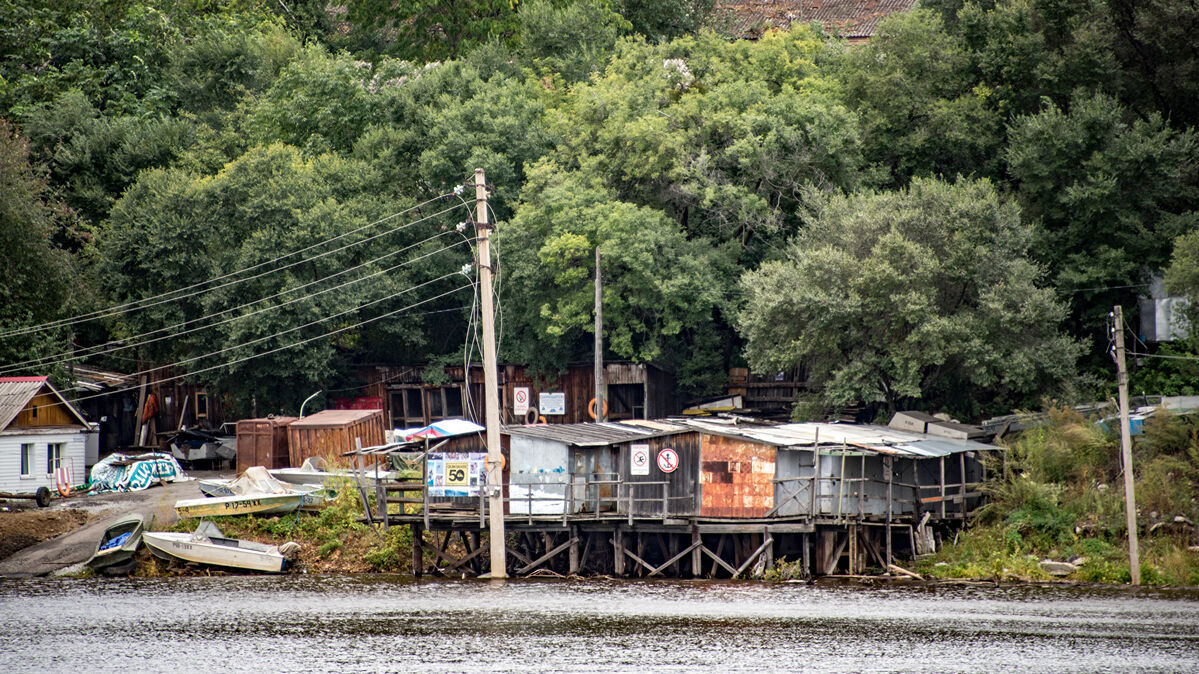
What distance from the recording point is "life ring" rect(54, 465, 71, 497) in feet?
158

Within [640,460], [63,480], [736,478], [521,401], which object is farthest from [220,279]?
[736,478]

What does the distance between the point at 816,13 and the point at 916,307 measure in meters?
52.6

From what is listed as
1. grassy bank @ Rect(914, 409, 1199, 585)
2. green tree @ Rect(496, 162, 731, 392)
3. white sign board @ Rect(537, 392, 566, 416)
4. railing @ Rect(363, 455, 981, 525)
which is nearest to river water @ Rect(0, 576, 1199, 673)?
grassy bank @ Rect(914, 409, 1199, 585)

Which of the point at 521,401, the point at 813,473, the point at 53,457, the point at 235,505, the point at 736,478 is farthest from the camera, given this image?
the point at 521,401

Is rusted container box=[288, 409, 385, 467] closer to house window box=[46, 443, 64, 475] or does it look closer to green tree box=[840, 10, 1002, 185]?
house window box=[46, 443, 64, 475]

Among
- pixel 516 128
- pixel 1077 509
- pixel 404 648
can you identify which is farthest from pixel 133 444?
pixel 1077 509

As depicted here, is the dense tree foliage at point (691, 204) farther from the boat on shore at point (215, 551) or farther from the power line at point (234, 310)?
the boat on shore at point (215, 551)

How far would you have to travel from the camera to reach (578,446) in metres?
39.5

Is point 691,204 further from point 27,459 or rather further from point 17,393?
point 27,459

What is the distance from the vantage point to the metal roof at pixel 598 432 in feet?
129

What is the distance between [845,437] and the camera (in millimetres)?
38969

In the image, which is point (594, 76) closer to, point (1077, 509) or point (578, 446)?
point (578, 446)

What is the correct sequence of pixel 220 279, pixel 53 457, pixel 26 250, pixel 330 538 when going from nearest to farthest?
pixel 330 538, pixel 26 250, pixel 53 457, pixel 220 279

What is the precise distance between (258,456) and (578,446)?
15934 mm
